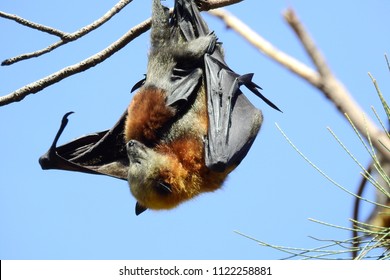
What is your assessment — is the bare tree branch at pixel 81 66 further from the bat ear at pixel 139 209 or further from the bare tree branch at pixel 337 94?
the bare tree branch at pixel 337 94

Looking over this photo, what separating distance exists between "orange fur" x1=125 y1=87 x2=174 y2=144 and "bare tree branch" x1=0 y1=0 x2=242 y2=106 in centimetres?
61

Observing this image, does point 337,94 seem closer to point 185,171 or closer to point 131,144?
point 185,171

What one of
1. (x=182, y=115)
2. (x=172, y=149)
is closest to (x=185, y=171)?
(x=172, y=149)

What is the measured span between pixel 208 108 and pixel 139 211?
1264 millimetres

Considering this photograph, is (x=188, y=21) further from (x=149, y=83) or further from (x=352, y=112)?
(x=352, y=112)

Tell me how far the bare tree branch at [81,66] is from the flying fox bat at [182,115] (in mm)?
419

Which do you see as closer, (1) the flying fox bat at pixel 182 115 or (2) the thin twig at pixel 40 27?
(2) the thin twig at pixel 40 27

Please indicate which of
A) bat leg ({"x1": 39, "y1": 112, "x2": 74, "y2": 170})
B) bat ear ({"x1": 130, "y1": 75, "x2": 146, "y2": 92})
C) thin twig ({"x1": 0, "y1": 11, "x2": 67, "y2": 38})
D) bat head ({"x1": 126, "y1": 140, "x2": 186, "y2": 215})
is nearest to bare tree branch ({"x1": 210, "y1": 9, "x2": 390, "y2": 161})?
bat head ({"x1": 126, "y1": 140, "x2": 186, "y2": 215})

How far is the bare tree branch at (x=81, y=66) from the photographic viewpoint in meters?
4.39

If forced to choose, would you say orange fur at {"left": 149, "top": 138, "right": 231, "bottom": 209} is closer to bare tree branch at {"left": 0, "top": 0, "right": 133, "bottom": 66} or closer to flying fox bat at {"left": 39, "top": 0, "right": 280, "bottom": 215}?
flying fox bat at {"left": 39, "top": 0, "right": 280, "bottom": 215}

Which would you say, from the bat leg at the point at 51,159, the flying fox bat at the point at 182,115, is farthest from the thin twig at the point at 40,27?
the bat leg at the point at 51,159

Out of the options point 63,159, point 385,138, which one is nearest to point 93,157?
point 63,159

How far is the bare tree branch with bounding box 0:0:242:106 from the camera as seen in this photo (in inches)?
173

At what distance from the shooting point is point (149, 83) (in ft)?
17.2
